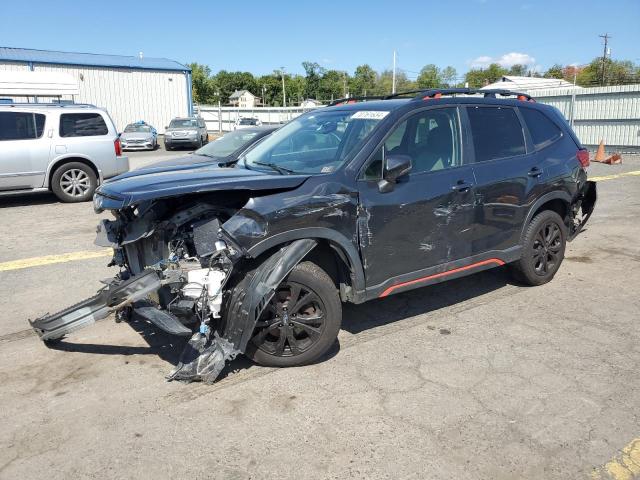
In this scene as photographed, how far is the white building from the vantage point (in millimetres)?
31109

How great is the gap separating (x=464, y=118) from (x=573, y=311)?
2.03 m

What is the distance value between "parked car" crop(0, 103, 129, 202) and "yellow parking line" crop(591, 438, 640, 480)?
414 inches

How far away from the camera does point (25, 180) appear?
1022cm

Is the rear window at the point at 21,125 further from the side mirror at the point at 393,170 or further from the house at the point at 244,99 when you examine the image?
the house at the point at 244,99

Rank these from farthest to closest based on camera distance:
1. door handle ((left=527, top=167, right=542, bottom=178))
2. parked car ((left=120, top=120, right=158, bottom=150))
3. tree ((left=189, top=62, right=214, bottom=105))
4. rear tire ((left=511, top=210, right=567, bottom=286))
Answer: tree ((left=189, top=62, right=214, bottom=105))
parked car ((left=120, top=120, right=158, bottom=150))
rear tire ((left=511, top=210, right=567, bottom=286))
door handle ((left=527, top=167, right=542, bottom=178))

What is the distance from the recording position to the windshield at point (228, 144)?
34.5ft

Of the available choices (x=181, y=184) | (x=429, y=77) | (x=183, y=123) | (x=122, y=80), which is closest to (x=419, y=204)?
(x=181, y=184)

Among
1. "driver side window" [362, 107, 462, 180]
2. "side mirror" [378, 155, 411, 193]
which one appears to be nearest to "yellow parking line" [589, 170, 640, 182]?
"driver side window" [362, 107, 462, 180]

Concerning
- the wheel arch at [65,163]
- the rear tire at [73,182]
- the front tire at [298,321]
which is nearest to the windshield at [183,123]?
the wheel arch at [65,163]

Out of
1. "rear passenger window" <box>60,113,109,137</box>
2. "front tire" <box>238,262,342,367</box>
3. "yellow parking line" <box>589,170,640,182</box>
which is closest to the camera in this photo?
"front tire" <box>238,262,342,367</box>

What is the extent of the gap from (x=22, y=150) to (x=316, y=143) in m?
8.03

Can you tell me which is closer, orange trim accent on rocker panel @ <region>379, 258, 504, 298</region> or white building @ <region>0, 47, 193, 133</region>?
orange trim accent on rocker panel @ <region>379, 258, 504, 298</region>

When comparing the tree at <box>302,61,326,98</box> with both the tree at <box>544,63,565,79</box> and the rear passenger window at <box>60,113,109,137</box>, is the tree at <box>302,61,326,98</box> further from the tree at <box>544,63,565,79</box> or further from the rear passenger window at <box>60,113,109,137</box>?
the rear passenger window at <box>60,113,109,137</box>

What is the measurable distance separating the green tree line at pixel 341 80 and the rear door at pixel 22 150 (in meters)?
79.0
